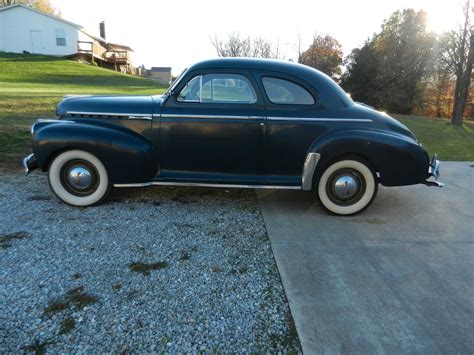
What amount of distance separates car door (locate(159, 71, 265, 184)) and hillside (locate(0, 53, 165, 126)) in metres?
7.32

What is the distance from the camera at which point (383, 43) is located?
99.7 feet

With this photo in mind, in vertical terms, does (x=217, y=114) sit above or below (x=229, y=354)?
above

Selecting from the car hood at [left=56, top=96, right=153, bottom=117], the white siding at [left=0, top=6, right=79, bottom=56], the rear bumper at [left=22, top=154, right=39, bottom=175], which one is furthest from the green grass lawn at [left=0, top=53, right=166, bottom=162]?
the white siding at [left=0, top=6, right=79, bottom=56]

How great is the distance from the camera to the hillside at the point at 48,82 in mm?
11336

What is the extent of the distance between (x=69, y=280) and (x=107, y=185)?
168cm

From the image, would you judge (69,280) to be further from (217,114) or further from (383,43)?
(383,43)

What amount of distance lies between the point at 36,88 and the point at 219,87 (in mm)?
17238

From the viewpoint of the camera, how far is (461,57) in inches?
706

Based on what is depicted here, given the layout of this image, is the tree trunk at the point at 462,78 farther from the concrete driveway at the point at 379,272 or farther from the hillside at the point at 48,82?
the hillside at the point at 48,82

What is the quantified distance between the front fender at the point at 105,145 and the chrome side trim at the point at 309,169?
1.77 metres

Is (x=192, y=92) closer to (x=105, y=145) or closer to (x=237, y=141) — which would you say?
(x=237, y=141)

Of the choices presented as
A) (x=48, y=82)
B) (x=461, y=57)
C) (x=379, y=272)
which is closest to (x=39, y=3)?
(x=48, y=82)

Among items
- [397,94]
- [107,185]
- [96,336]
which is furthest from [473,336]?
[397,94]

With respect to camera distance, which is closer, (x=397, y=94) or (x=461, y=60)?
(x=461, y=60)
